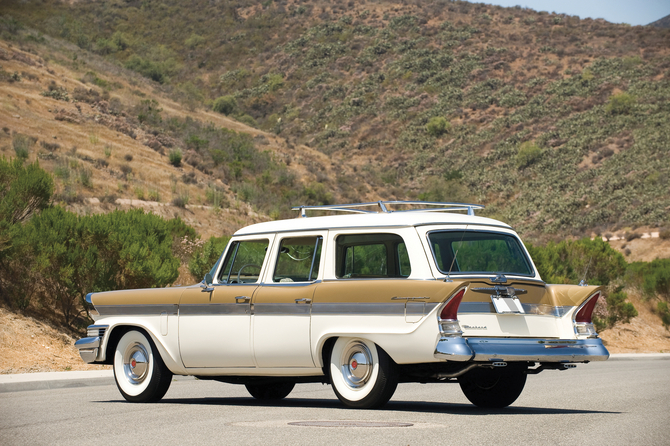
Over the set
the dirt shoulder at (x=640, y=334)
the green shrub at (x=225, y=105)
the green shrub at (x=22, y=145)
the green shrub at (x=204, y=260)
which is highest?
the green shrub at (x=225, y=105)

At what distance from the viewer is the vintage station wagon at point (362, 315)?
8156mm

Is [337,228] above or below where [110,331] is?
above

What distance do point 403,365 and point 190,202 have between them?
105ft

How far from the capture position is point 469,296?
818 cm

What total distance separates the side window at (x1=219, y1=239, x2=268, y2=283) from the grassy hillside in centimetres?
3331

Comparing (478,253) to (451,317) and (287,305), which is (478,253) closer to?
(451,317)

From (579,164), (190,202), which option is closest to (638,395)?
(190,202)

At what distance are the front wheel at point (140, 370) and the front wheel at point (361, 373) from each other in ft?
8.30

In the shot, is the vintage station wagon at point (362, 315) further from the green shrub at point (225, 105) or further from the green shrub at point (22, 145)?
the green shrub at point (225, 105)

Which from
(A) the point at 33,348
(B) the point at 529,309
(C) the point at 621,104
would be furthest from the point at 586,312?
(C) the point at 621,104

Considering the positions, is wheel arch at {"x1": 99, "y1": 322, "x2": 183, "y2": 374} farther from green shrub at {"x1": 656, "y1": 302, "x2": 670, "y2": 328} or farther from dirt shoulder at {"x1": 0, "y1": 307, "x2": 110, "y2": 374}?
green shrub at {"x1": 656, "y1": 302, "x2": 670, "y2": 328}

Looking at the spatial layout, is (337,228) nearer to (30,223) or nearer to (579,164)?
(30,223)

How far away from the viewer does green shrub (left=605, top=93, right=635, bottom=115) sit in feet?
228

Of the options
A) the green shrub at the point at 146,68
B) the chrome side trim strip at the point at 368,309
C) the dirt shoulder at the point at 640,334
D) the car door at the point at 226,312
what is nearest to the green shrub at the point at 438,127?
the green shrub at the point at 146,68
